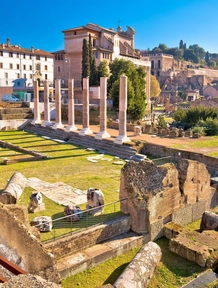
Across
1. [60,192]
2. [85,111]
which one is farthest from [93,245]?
[85,111]

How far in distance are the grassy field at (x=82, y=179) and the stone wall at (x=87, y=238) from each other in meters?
0.76

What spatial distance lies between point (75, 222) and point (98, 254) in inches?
70.5

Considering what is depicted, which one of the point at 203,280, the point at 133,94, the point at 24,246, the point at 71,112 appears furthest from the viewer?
the point at 133,94

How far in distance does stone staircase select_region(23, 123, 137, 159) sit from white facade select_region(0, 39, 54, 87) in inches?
1106

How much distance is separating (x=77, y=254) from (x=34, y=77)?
193 feet

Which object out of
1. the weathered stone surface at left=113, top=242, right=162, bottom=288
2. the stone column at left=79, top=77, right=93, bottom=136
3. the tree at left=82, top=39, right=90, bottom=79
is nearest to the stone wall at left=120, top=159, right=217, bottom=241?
the weathered stone surface at left=113, top=242, right=162, bottom=288

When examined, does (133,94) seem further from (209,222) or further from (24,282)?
(24,282)

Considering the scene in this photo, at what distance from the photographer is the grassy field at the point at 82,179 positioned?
879 centimetres

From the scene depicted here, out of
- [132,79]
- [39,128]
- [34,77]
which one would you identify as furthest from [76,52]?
[39,128]

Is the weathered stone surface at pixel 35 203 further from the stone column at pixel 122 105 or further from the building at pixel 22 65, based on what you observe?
the building at pixel 22 65

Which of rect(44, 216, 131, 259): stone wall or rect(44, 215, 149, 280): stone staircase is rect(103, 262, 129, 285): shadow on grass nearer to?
rect(44, 215, 149, 280): stone staircase

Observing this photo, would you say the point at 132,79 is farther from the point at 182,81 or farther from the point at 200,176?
the point at 182,81

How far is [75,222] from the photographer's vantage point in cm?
1073

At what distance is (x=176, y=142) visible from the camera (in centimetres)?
2441
